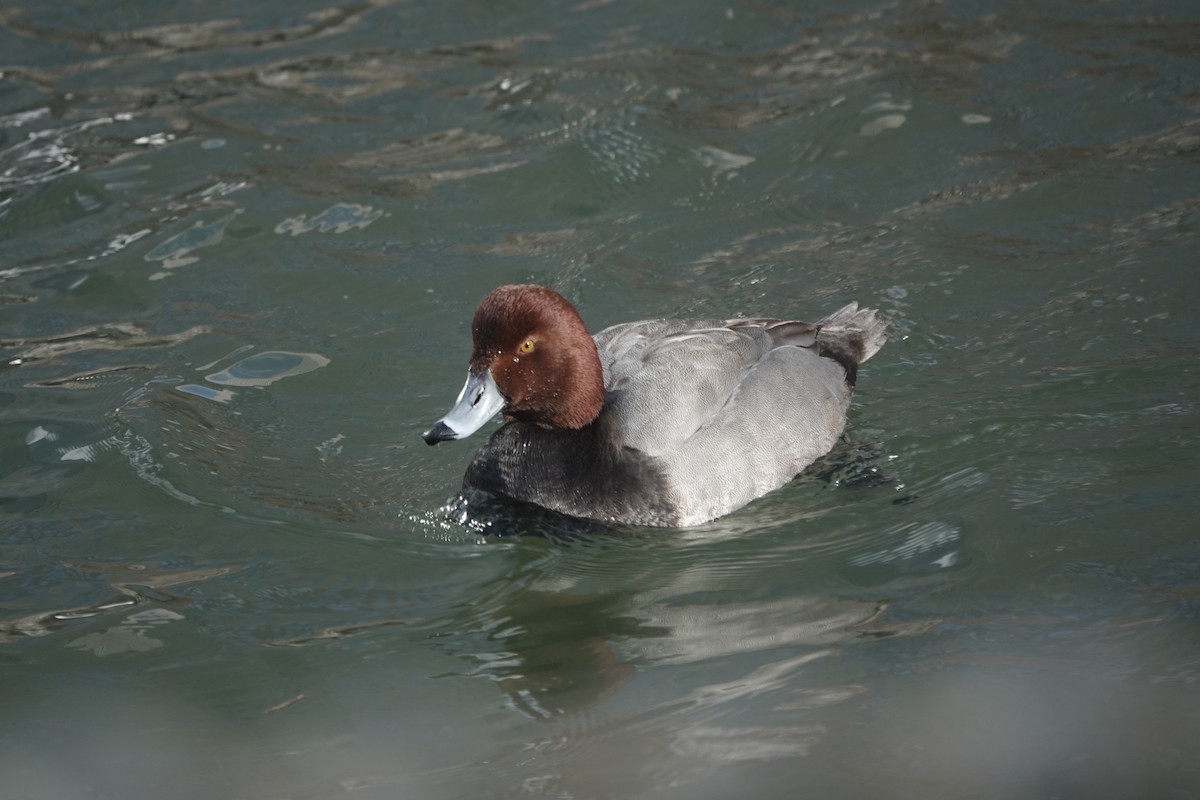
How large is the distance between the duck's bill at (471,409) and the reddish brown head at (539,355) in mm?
40

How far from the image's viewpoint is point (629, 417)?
6.02 metres

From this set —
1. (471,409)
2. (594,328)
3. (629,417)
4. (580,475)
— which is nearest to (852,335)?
(629,417)

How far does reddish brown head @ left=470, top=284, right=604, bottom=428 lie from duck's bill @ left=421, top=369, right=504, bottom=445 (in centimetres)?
4

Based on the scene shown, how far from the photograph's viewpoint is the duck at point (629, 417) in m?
5.88

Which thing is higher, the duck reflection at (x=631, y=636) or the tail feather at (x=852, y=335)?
the tail feather at (x=852, y=335)

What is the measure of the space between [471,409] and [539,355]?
15.0 inches

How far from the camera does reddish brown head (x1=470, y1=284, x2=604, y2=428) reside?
582 centimetres

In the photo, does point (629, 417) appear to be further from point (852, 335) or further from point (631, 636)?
point (852, 335)

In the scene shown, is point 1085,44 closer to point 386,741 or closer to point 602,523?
point 602,523

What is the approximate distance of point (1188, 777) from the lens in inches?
148

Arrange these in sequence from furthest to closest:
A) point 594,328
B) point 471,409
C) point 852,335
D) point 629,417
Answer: point 594,328 → point 852,335 → point 629,417 → point 471,409

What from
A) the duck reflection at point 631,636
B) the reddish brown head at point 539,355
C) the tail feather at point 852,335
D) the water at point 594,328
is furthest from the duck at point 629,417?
the duck reflection at point 631,636

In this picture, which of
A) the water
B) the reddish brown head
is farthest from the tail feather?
the reddish brown head

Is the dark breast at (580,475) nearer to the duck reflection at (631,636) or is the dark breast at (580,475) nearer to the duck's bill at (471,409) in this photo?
the duck's bill at (471,409)
